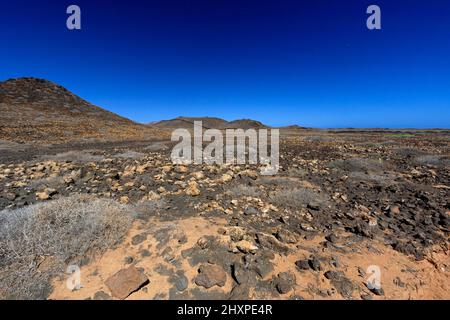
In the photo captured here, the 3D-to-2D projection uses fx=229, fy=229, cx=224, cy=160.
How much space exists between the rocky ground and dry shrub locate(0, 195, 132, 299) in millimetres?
20

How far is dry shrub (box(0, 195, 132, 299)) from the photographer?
2252 mm

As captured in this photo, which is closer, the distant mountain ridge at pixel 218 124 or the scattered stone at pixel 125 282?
the scattered stone at pixel 125 282

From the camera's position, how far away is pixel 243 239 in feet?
9.98

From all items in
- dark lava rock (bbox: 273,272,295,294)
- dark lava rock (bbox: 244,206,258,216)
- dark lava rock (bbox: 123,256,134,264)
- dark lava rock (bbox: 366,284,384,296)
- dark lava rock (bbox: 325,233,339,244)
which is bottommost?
dark lava rock (bbox: 366,284,384,296)

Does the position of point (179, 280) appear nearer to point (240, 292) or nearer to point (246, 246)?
point (240, 292)

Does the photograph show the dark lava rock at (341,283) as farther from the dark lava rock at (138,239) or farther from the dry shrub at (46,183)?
the dry shrub at (46,183)

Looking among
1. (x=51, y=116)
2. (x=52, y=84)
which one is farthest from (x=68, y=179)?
(x=52, y=84)

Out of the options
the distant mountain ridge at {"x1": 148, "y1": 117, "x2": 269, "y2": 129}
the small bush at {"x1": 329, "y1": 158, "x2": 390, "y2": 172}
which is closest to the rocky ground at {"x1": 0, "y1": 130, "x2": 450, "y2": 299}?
the small bush at {"x1": 329, "y1": 158, "x2": 390, "y2": 172}

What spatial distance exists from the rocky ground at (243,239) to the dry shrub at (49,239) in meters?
0.02

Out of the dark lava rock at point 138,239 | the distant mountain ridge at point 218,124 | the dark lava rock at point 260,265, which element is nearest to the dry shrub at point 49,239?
the dark lava rock at point 138,239

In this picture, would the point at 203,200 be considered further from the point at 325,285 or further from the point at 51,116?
the point at 51,116

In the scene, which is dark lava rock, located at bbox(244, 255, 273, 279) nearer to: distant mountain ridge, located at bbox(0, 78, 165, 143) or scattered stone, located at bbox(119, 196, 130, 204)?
scattered stone, located at bbox(119, 196, 130, 204)

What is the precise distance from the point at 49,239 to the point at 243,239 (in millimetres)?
2357

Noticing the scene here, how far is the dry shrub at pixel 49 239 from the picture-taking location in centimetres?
225
